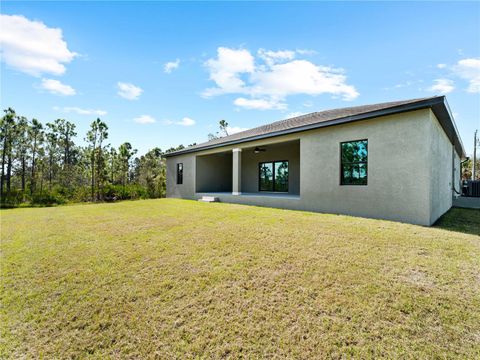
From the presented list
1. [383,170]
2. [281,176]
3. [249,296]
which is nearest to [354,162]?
[383,170]

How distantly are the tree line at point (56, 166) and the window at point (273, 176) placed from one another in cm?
968

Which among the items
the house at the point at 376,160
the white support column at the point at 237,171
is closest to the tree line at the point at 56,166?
the white support column at the point at 237,171

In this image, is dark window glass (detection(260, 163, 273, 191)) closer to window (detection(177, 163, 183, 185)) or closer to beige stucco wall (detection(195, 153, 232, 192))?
beige stucco wall (detection(195, 153, 232, 192))

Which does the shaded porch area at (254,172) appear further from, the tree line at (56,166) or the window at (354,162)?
the tree line at (56,166)

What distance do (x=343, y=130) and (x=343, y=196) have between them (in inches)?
87.1

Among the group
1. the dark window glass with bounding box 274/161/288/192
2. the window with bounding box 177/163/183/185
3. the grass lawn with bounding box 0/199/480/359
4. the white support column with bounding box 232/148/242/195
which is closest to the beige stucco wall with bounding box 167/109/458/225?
the grass lawn with bounding box 0/199/480/359

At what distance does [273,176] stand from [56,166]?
29814 millimetres

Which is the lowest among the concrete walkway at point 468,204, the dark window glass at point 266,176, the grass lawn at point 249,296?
the grass lawn at point 249,296

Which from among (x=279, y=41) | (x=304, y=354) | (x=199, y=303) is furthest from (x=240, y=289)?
(x=279, y=41)

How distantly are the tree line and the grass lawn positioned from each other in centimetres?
1469

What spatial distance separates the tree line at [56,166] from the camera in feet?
57.5

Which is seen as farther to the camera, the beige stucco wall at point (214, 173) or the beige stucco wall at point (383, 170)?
the beige stucco wall at point (214, 173)

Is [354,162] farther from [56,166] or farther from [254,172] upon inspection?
[56,166]

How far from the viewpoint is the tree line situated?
17.5 m
